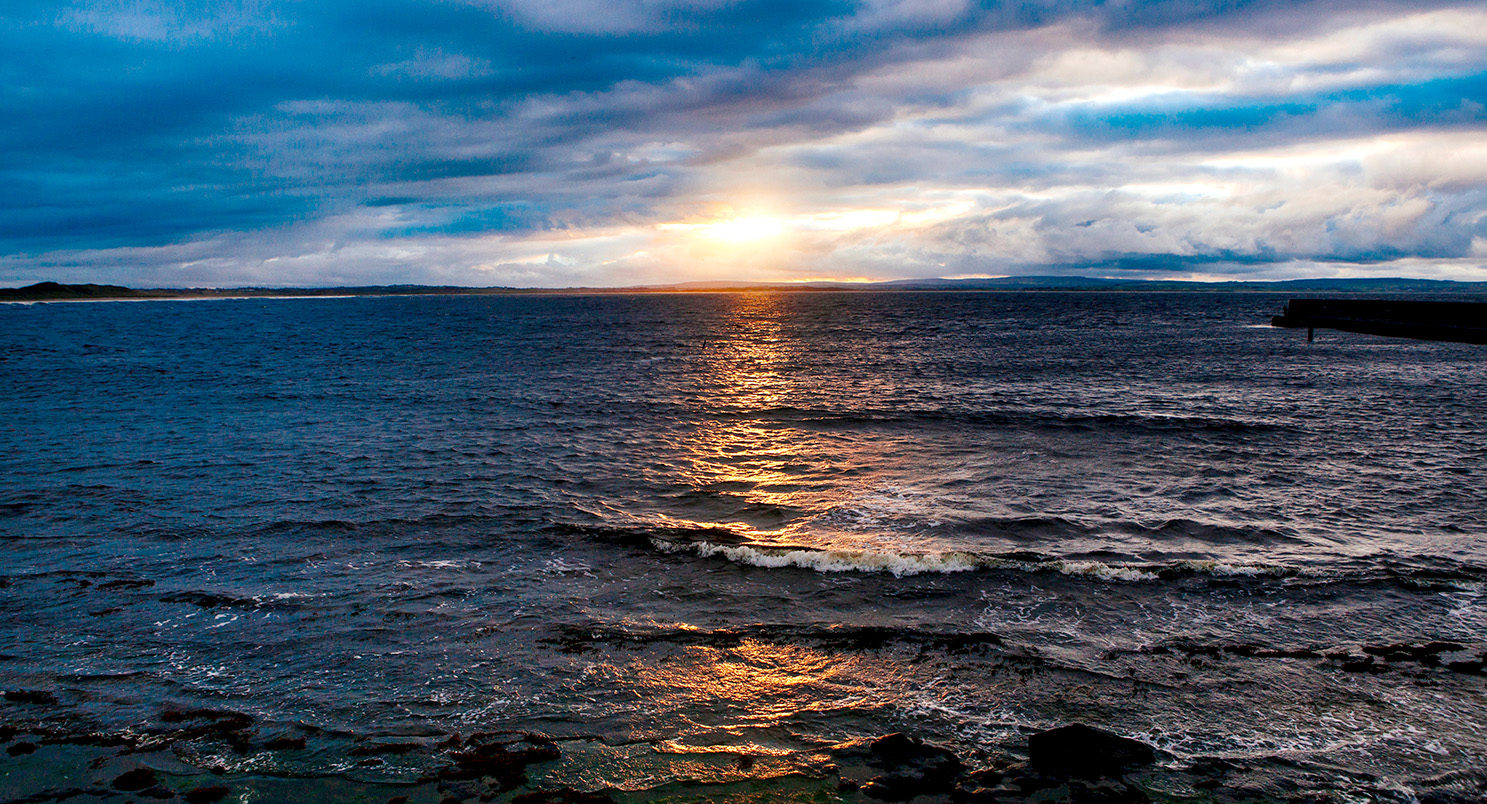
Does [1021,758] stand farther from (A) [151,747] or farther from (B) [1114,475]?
(B) [1114,475]

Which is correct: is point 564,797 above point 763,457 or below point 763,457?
below

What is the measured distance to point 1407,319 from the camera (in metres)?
29.7

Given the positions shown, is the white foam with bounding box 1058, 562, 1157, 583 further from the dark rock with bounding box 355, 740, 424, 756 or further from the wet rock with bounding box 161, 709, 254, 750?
→ the wet rock with bounding box 161, 709, 254, 750

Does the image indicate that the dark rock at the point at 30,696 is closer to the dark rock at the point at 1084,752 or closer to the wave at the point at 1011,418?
the dark rock at the point at 1084,752

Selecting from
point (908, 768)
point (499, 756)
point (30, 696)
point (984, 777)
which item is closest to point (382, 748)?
point (499, 756)

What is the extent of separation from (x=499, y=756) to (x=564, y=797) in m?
1.08

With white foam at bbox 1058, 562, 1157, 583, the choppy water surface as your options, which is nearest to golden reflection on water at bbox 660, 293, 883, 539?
the choppy water surface

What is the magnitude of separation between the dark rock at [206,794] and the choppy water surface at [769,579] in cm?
51

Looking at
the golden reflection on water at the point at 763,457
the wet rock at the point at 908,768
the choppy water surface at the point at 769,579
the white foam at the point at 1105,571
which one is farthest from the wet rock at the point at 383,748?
the white foam at the point at 1105,571

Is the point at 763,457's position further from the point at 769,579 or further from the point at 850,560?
the point at 769,579

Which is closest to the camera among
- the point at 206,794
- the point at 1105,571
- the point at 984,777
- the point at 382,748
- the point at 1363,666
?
the point at 206,794

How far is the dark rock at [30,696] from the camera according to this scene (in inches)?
361

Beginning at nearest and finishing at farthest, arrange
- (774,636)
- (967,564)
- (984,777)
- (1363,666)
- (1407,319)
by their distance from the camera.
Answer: (984,777), (1363,666), (774,636), (967,564), (1407,319)

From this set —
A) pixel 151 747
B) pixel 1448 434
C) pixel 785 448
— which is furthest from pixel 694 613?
pixel 1448 434
